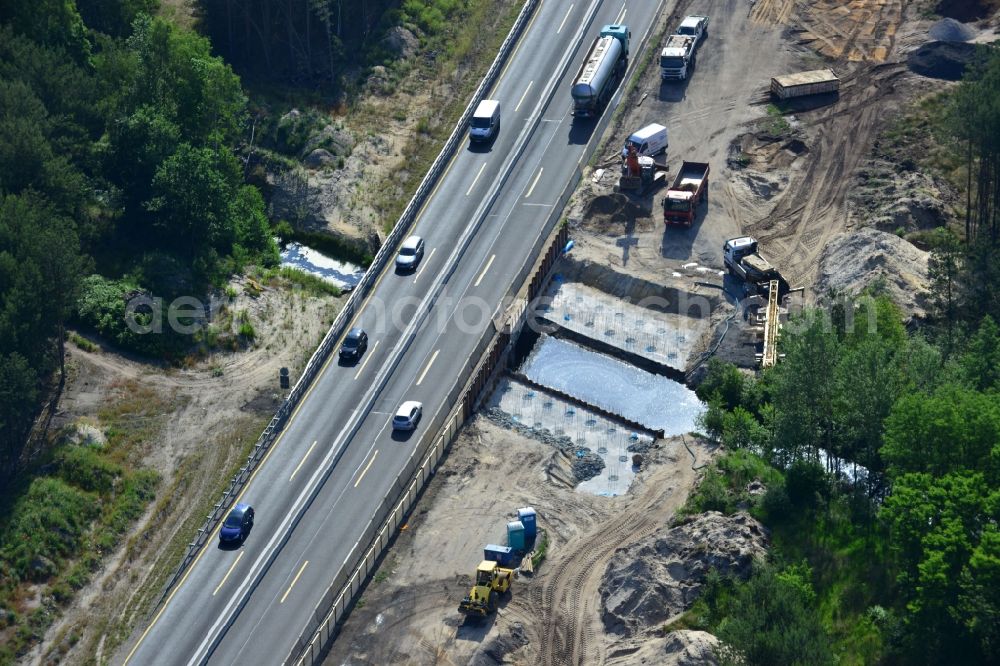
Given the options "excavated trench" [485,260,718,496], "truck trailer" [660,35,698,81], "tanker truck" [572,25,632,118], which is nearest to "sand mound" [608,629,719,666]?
"excavated trench" [485,260,718,496]

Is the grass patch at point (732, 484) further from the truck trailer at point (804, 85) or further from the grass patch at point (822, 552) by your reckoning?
the truck trailer at point (804, 85)

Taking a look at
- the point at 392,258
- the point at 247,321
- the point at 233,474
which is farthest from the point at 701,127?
the point at 233,474

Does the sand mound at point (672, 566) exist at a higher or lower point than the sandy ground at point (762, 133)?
lower

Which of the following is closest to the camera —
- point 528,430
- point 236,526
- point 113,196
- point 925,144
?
point 236,526

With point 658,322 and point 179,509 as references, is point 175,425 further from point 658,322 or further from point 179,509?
point 658,322

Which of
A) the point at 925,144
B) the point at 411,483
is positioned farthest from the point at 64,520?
the point at 925,144

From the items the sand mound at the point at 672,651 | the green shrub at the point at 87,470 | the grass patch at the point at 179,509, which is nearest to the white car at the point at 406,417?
the grass patch at the point at 179,509

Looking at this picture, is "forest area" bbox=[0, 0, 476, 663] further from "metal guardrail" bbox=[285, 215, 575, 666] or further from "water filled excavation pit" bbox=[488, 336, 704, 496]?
"water filled excavation pit" bbox=[488, 336, 704, 496]
